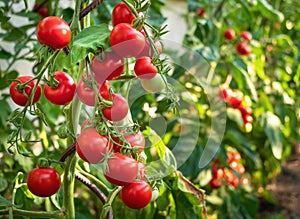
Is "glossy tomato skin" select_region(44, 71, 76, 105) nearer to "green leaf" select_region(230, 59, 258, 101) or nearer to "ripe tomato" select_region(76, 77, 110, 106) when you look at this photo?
"ripe tomato" select_region(76, 77, 110, 106)

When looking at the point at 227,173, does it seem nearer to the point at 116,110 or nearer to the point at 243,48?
the point at 243,48

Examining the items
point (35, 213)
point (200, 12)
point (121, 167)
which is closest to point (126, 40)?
point (121, 167)

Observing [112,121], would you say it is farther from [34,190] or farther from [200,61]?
[200,61]

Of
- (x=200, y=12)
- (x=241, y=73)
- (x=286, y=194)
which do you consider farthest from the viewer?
(x=286, y=194)

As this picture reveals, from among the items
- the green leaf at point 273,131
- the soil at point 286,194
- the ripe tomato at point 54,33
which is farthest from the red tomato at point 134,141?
the soil at point 286,194

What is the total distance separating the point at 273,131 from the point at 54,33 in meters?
1.34

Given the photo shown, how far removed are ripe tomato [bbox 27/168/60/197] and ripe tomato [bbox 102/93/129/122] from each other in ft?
0.47

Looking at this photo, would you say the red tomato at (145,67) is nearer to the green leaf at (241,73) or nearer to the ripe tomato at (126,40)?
the ripe tomato at (126,40)

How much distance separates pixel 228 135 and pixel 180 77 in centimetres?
31

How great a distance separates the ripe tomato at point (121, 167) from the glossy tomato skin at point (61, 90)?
100 mm

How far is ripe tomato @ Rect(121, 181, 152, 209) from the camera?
0.73m

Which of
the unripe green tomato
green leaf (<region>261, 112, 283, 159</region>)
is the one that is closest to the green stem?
the unripe green tomato

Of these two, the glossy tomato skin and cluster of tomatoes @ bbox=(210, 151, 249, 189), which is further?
cluster of tomatoes @ bbox=(210, 151, 249, 189)

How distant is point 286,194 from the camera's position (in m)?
2.73
